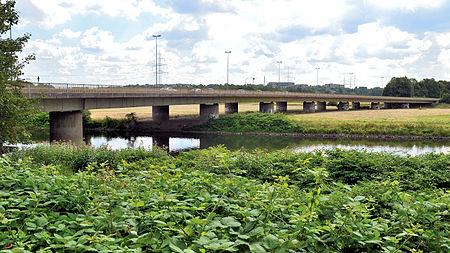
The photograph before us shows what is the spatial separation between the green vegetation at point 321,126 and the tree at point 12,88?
151 feet

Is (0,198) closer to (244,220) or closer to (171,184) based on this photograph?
(171,184)

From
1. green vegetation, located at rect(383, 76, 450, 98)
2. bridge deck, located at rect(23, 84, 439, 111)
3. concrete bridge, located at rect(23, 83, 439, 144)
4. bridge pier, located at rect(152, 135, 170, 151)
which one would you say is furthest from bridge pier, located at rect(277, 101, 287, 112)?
green vegetation, located at rect(383, 76, 450, 98)

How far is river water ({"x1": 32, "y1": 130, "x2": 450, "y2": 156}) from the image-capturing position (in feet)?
150

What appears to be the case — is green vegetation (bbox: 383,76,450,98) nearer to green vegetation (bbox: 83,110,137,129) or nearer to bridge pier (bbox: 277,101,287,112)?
bridge pier (bbox: 277,101,287,112)

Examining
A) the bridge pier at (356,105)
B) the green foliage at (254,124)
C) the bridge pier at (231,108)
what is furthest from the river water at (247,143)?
the bridge pier at (356,105)

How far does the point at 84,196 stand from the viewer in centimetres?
587

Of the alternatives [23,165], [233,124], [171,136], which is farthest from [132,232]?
[233,124]

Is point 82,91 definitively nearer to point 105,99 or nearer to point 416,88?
point 105,99

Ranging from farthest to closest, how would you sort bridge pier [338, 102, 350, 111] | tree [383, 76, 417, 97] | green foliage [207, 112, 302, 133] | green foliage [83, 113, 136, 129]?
1. tree [383, 76, 417, 97]
2. bridge pier [338, 102, 350, 111]
3. green foliage [83, 113, 136, 129]
4. green foliage [207, 112, 302, 133]

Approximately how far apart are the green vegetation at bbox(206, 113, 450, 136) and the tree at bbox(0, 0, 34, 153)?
4612 centimetres

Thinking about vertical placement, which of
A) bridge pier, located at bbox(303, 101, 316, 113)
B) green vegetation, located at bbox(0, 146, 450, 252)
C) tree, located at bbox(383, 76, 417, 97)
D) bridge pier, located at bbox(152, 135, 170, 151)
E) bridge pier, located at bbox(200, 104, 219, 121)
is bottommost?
bridge pier, located at bbox(152, 135, 170, 151)

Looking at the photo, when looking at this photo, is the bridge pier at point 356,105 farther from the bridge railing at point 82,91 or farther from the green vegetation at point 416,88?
the bridge railing at point 82,91

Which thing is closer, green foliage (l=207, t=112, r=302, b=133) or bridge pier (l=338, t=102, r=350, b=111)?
green foliage (l=207, t=112, r=302, b=133)

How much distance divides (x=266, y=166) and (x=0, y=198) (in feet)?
30.0
